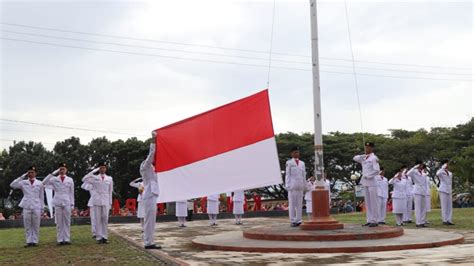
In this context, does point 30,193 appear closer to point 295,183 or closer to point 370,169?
point 295,183

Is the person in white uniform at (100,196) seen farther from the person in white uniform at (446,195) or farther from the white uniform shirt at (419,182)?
the person in white uniform at (446,195)

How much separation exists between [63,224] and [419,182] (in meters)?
10.1

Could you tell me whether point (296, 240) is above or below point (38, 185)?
below

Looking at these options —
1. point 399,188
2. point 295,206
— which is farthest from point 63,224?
point 399,188

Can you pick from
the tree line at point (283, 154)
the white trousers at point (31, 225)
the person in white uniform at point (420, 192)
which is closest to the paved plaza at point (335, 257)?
the white trousers at point (31, 225)

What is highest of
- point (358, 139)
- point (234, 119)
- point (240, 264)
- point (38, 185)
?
point (358, 139)

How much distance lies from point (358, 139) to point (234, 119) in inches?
1541

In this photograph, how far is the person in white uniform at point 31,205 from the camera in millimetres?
13188

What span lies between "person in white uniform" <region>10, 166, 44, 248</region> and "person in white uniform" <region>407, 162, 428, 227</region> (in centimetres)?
1037

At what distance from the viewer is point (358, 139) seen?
48.3 metres

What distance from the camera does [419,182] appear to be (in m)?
16.8

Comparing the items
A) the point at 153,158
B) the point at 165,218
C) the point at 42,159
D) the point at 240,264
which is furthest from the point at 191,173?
the point at 42,159

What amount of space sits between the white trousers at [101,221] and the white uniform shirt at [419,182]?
890cm

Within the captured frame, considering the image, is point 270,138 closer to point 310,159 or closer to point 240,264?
point 240,264
